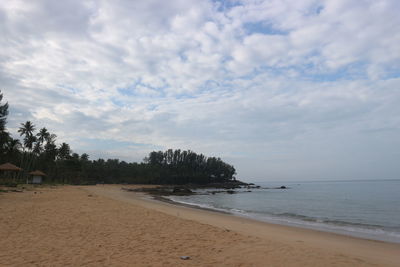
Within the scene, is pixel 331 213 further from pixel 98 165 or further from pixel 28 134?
pixel 98 165

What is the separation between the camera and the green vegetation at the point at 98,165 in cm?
5325

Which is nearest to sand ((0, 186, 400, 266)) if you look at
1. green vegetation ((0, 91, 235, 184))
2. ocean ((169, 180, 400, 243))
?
ocean ((169, 180, 400, 243))

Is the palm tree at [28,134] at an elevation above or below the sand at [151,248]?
above

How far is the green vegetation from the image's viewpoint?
175 ft

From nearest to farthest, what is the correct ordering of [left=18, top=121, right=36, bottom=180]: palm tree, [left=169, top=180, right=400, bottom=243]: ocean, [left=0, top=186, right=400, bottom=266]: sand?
[left=0, top=186, right=400, bottom=266]: sand
[left=169, top=180, right=400, bottom=243]: ocean
[left=18, top=121, right=36, bottom=180]: palm tree

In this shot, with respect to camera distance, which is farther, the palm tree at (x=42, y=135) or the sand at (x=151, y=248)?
the palm tree at (x=42, y=135)

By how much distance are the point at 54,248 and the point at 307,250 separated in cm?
707

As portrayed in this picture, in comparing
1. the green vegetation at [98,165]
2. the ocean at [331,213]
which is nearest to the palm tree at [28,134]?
the green vegetation at [98,165]

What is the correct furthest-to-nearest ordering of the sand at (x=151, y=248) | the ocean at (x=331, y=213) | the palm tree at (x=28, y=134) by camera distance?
the palm tree at (x=28, y=134) → the ocean at (x=331, y=213) → the sand at (x=151, y=248)

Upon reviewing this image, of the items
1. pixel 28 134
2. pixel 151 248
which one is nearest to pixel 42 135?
pixel 28 134

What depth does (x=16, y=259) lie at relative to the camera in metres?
6.16

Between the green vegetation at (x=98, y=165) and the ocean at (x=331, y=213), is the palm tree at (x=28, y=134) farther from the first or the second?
the ocean at (x=331, y=213)

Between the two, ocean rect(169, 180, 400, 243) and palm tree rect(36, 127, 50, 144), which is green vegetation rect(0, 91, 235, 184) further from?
ocean rect(169, 180, 400, 243)

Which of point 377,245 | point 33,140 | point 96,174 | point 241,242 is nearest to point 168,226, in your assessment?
point 241,242
